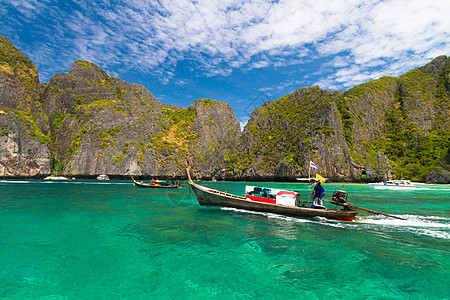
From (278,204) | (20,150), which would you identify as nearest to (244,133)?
(278,204)

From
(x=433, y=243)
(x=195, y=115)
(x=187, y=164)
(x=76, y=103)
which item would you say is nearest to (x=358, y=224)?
(x=433, y=243)

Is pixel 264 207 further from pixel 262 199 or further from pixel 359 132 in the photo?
pixel 359 132

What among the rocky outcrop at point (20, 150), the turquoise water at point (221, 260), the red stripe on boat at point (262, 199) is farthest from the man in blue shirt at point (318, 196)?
the rocky outcrop at point (20, 150)

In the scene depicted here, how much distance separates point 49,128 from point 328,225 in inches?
6753

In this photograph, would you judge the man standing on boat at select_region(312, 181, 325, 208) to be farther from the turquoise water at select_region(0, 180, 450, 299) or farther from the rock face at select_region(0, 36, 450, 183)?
the rock face at select_region(0, 36, 450, 183)

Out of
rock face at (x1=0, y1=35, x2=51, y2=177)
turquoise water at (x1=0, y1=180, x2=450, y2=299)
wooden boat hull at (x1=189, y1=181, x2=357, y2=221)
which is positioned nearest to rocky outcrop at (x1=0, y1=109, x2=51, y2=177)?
rock face at (x1=0, y1=35, x2=51, y2=177)

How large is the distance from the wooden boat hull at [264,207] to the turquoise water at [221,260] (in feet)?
4.75

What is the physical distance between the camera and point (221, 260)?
9812mm

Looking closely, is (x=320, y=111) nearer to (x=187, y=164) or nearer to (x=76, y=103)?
(x=187, y=164)

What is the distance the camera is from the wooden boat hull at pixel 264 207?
60.4 ft

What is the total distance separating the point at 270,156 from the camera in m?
111

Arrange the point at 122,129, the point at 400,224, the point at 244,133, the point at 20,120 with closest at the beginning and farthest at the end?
the point at 400,224 < the point at 20,120 < the point at 122,129 < the point at 244,133

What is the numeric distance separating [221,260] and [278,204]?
1173cm

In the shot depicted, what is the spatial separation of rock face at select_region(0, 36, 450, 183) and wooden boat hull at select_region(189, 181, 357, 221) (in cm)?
7733
